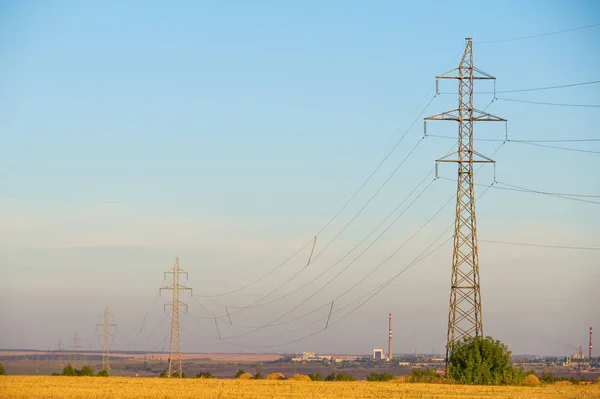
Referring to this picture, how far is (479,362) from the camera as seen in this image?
72.7m

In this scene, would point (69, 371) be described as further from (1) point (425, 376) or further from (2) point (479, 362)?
(2) point (479, 362)

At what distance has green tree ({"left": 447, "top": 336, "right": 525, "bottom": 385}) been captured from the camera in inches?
2862

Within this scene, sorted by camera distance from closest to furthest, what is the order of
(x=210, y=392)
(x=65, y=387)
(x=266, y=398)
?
(x=266, y=398)
(x=210, y=392)
(x=65, y=387)

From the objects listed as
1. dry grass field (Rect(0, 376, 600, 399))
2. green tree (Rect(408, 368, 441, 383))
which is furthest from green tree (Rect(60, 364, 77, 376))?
green tree (Rect(408, 368, 441, 383))

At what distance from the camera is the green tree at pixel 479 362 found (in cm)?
7269

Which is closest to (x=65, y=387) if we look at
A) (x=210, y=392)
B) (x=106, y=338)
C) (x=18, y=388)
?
(x=18, y=388)

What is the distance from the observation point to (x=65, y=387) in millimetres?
65938

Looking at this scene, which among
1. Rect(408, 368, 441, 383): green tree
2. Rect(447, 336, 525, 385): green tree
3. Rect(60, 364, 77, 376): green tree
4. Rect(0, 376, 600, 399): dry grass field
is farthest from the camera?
Rect(60, 364, 77, 376): green tree

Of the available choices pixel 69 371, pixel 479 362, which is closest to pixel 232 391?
pixel 479 362

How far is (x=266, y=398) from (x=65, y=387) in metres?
18.1

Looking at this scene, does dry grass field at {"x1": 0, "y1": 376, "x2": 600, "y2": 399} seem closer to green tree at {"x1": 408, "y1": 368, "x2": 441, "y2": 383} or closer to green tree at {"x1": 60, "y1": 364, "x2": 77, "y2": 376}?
green tree at {"x1": 408, "y1": 368, "x2": 441, "y2": 383}

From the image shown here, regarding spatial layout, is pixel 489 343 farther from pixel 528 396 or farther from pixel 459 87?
pixel 459 87

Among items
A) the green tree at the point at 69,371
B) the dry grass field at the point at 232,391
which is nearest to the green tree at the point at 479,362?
the dry grass field at the point at 232,391

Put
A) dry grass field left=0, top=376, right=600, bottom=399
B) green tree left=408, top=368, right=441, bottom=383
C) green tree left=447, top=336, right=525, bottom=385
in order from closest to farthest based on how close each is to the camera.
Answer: dry grass field left=0, top=376, right=600, bottom=399 → green tree left=447, top=336, right=525, bottom=385 → green tree left=408, top=368, right=441, bottom=383
